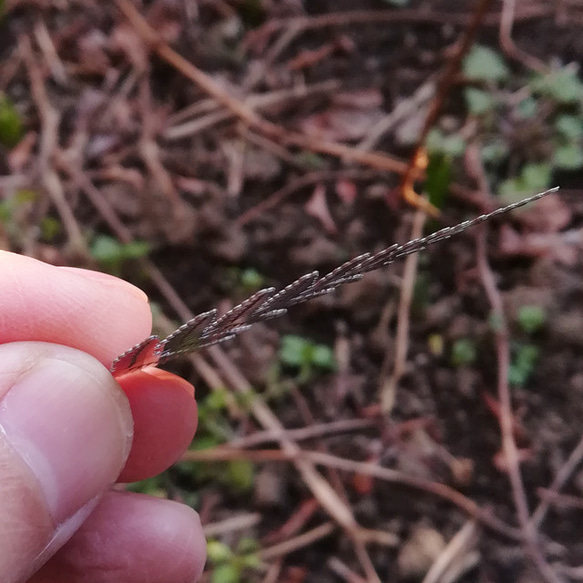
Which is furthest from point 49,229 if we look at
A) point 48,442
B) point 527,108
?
point 527,108

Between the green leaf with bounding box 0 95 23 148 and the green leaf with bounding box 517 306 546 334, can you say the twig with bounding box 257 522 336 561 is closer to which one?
the green leaf with bounding box 517 306 546 334

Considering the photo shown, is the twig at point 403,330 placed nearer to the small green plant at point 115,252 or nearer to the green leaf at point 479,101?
the green leaf at point 479,101

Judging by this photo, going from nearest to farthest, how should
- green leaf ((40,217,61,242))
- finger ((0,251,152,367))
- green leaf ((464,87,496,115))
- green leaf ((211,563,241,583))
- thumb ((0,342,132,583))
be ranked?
thumb ((0,342,132,583)) → finger ((0,251,152,367)) → green leaf ((211,563,241,583)) → green leaf ((40,217,61,242)) → green leaf ((464,87,496,115))

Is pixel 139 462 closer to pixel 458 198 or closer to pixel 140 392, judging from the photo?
pixel 140 392

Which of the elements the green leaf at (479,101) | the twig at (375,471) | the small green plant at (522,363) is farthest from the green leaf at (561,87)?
the twig at (375,471)

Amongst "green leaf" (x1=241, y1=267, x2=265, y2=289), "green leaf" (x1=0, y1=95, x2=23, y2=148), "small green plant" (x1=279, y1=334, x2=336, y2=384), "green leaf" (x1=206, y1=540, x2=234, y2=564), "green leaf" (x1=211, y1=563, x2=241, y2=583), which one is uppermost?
"green leaf" (x1=0, y1=95, x2=23, y2=148)

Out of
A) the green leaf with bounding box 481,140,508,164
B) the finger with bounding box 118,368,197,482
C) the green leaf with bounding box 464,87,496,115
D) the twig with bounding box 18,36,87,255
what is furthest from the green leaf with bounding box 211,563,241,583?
the green leaf with bounding box 464,87,496,115
